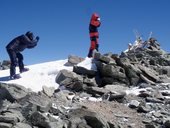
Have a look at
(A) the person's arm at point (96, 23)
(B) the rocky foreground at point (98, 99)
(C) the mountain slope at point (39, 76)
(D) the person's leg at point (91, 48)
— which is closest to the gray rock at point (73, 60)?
(B) the rocky foreground at point (98, 99)

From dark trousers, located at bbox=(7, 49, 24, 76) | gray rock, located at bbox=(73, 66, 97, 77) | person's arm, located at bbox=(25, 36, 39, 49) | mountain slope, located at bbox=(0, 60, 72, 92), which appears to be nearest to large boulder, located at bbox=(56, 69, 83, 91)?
mountain slope, located at bbox=(0, 60, 72, 92)

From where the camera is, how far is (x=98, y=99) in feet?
52.7

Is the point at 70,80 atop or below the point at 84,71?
below

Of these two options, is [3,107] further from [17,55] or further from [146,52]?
[146,52]

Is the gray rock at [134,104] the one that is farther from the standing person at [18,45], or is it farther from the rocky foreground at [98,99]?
the standing person at [18,45]

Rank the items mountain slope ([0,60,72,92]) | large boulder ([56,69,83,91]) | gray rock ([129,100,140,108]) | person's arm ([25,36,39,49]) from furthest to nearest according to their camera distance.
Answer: person's arm ([25,36,39,49]) → mountain slope ([0,60,72,92]) → large boulder ([56,69,83,91]) → gray rock ([129,100,140,108])

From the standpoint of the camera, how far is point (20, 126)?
1120cm

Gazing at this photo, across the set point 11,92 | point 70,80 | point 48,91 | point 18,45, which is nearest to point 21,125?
point 11,92

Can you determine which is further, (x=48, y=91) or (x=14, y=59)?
(x=14, y=59)

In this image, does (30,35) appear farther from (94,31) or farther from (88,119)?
(88,119)

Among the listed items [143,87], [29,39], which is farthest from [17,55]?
[143,87]

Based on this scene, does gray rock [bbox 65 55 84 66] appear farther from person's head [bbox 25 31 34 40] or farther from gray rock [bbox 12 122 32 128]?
gray rock [bbox 12 122 32 128]

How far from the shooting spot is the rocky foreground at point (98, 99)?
12.0 meters

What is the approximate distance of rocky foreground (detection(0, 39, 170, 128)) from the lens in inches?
471
